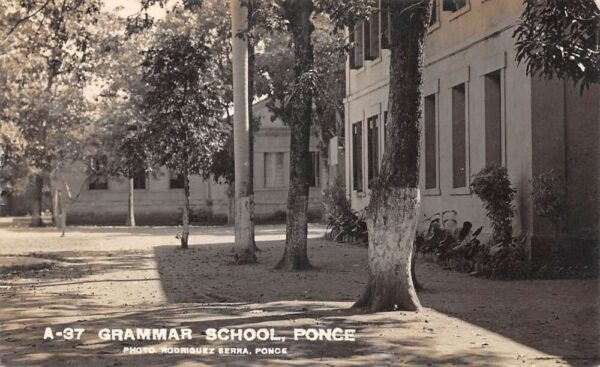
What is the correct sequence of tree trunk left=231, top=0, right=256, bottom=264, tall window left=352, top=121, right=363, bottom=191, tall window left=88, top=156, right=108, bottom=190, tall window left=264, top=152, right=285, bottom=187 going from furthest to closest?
tall window left=264, top=152, right=285, bottom=187 < tall window left=88, top=156, right=108, bottom=190 < tall window left=352, top=121, right=363, bottom=191 < tree trunk left=231, top=0, right=256, bottom=264

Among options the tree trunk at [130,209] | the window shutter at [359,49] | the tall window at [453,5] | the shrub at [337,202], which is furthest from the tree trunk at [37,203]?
the tall window at [453,5]

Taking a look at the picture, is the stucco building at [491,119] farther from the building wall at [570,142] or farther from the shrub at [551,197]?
the shrub at [551,197]

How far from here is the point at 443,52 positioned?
64.7 feet

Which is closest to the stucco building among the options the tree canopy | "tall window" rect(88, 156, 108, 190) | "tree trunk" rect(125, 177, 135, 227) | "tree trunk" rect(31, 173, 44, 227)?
the tree canopy

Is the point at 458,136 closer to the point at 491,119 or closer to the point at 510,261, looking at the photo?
the point at 491,119

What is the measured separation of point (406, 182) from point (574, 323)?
7.59 ft

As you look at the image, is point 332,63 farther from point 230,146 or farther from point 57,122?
point 57,122

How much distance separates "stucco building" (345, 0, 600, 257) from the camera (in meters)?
15.2

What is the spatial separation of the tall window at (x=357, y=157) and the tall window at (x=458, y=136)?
7594mm

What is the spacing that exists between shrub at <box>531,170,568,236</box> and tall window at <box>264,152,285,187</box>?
3281 centimetres

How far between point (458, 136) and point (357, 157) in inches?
334

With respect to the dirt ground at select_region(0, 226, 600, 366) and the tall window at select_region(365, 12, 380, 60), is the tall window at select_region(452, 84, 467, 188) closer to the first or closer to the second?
the dirt ground at select_region(0, 226, 600, 366)

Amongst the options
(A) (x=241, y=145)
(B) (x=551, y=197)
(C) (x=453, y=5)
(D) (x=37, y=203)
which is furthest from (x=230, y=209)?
(B) (x=551, y=197)

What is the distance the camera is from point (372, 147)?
2564 centimetres
